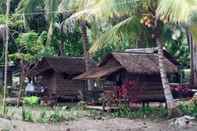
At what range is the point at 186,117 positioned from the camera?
17.7 meters

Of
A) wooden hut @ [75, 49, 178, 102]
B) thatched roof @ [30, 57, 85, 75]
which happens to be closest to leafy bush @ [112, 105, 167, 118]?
wooden hut @ [75, 49, 178, 102]

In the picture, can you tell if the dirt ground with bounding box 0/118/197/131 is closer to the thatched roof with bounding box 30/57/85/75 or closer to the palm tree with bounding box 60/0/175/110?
the palm tree with bounding box 60/0/175/110

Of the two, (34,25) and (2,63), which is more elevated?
(34,25)

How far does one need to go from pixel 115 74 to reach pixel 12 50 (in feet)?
32.6

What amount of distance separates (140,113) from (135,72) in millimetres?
2634

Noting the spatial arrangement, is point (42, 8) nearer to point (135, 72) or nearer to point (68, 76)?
point (68, 76)

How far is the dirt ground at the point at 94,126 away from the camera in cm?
1645

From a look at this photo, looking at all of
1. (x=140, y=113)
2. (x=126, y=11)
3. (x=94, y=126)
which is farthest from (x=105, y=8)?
(x=140, y=113)

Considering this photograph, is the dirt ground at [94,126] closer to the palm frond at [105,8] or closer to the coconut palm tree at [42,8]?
the palm frond at [105,8]

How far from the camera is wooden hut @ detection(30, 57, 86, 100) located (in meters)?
28.6

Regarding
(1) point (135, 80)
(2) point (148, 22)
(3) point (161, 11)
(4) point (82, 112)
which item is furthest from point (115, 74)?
(3) point (161, 11)

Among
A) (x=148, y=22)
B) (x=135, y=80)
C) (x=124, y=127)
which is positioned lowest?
(x=124, y=127)

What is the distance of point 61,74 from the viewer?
2895 centimetres

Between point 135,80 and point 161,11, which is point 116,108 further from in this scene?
point 161,11
